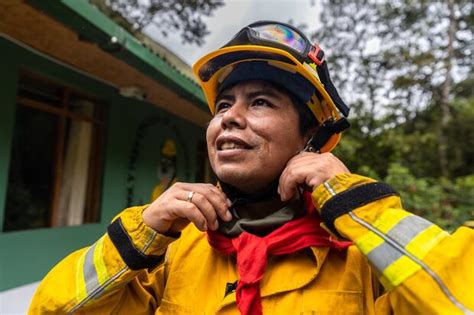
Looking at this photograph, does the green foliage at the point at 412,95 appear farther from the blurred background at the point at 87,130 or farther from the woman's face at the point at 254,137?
the woman's face at the point at 254,137

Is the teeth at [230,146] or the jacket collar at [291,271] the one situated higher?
the teeth at [230,146]

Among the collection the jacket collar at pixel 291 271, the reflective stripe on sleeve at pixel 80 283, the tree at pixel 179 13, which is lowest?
the reflective stripe on sleeve at pixel 80 283

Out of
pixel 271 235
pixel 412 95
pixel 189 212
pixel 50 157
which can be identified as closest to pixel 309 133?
pixel 271 235

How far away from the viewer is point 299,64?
4.67 ft

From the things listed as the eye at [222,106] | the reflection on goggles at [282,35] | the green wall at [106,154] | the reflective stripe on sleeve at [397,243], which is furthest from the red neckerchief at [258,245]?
the green wall at [106,154]

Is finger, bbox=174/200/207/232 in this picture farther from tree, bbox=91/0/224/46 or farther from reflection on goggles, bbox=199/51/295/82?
tree, bbox=91/0/224/46

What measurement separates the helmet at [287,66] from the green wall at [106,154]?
323 cm

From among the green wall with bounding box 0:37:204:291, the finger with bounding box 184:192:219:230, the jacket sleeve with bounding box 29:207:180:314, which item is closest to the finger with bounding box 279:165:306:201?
the finger with bounding box 184:192:219:230

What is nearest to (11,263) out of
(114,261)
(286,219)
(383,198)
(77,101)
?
(77,101)

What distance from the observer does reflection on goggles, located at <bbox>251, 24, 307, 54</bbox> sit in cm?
148

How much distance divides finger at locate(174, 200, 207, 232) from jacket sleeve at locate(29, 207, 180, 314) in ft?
0.36

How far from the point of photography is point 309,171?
3.86 ft

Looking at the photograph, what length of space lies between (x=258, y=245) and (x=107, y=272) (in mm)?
478

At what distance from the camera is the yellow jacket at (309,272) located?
3.23ft
